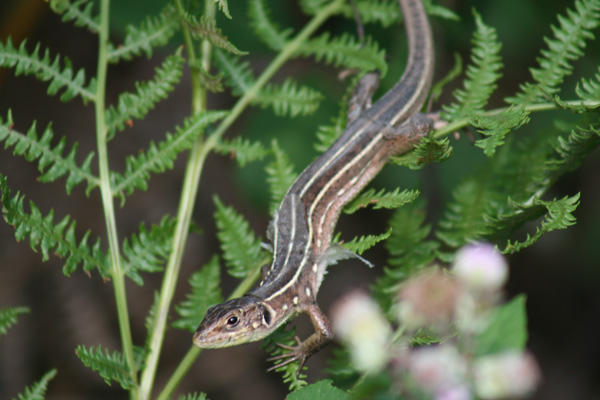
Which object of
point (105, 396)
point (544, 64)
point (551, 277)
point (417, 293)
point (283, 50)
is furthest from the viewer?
point (551, 277)

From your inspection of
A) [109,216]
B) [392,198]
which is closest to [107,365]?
[109,216]

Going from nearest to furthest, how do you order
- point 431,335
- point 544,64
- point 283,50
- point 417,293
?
point 417,293
point 431,335
point 544,64
point 283,50

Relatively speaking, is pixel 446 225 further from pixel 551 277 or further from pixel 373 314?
pixel 551 277

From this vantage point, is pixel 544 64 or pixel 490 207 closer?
pixel 544 64

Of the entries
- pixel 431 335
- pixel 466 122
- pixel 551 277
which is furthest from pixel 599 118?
pixel 551 277

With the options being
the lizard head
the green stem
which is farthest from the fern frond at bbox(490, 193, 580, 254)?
the green stem

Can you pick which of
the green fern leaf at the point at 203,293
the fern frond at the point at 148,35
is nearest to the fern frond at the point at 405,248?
the green fern leaf at the point at 203,293
